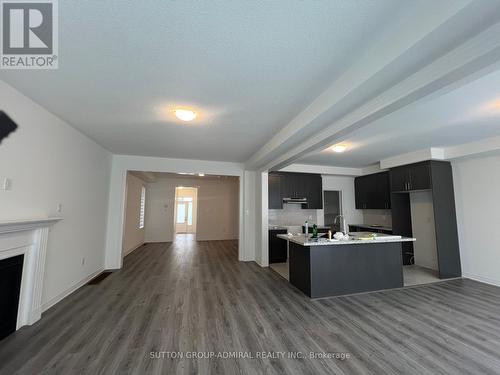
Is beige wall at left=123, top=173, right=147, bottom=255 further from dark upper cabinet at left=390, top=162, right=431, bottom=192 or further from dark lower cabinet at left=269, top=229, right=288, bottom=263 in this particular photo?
dark upper cabinet at left=390, top=162, right=431, bottom=192

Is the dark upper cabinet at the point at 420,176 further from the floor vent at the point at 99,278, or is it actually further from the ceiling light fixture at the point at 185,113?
the floor vent at the point at 99,278

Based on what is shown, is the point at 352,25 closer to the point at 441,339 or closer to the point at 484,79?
the point at 484,79

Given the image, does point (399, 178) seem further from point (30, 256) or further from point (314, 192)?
point (30, 256)

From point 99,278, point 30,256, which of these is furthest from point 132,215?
point 30,256

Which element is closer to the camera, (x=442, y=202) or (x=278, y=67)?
(x=278, y=67)

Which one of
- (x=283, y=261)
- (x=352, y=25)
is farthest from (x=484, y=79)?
(x=283, y=261)

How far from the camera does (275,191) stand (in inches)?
232

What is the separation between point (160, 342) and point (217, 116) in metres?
2.74

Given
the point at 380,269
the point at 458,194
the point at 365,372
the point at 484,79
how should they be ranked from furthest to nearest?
the point at 458,194, the point at 380,269, the point at 484,79, the point at 365,372

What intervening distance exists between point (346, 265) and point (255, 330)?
1917 mm

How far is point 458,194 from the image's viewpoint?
455cm

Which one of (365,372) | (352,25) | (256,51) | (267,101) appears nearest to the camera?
(352,25)

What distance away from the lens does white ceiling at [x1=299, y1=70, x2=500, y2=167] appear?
2299 mm

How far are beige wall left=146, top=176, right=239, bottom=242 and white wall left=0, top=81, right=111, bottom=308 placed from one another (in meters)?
3.83
